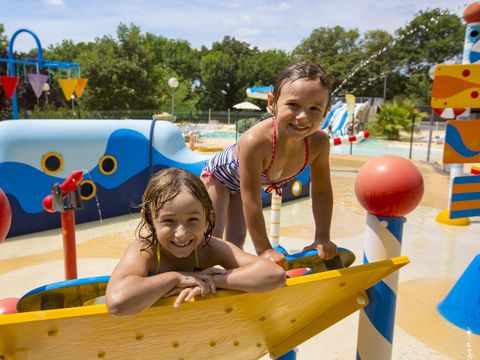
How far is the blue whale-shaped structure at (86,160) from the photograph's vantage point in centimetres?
514

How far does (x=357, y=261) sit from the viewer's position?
460 centimetres

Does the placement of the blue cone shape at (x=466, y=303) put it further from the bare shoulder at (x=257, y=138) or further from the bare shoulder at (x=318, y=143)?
the bare shoulder at (x=257, y=138)

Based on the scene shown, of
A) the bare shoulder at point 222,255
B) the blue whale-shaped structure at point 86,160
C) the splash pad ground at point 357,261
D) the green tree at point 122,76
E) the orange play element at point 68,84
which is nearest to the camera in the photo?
the bare shoulder at point 222,255

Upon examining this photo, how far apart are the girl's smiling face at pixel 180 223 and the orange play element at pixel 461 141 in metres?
2.49

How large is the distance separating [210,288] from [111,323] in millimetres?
273

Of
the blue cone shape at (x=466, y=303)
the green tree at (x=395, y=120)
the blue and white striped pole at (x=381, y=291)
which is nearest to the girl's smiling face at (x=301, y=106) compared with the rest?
the blue and white striped pole at (x=381, y=291)

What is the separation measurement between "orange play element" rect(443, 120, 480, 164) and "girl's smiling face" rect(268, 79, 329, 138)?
1.89m

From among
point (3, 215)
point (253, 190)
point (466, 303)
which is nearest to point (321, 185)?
point (253, 190)

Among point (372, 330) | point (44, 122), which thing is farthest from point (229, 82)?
point (372, 330)

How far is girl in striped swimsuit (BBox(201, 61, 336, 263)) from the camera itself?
157 cm

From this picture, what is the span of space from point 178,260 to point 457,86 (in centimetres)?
284

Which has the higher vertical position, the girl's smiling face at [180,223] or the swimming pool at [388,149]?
the girl's smiling face at [180,223]

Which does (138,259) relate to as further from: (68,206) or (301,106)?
(68,206)

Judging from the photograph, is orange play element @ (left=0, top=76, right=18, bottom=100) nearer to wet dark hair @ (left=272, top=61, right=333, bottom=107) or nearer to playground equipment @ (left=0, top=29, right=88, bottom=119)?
playground equipment @ (left=0, top=29, right=88, bottom=119)
